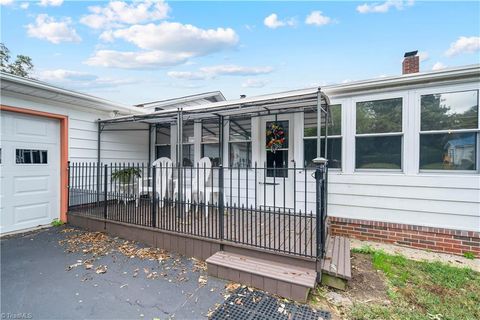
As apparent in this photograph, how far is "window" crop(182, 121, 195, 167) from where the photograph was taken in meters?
6.58

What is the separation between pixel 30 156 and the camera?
4.85m

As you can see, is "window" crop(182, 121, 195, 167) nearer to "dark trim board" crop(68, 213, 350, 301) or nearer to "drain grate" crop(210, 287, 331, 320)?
"dark trim board" crop(68, 213, 350, 301)

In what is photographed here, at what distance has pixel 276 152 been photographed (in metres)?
5.52

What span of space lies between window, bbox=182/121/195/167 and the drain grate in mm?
4370

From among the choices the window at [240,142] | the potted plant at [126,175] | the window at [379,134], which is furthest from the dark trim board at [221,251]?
the window at [240,142]

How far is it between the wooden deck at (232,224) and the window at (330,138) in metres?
1.33

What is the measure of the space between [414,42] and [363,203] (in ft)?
15.3

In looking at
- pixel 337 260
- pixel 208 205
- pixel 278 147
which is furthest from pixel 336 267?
pixel 278 147

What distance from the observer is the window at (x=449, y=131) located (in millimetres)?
3832

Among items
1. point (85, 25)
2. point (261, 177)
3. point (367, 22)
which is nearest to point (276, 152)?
point (261, 177)

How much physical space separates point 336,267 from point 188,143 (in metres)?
4.83

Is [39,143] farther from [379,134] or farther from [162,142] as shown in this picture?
[379,134]

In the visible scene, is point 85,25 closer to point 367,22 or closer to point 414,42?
point 367,22

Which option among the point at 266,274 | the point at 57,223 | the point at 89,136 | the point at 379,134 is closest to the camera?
the point at 266,274
